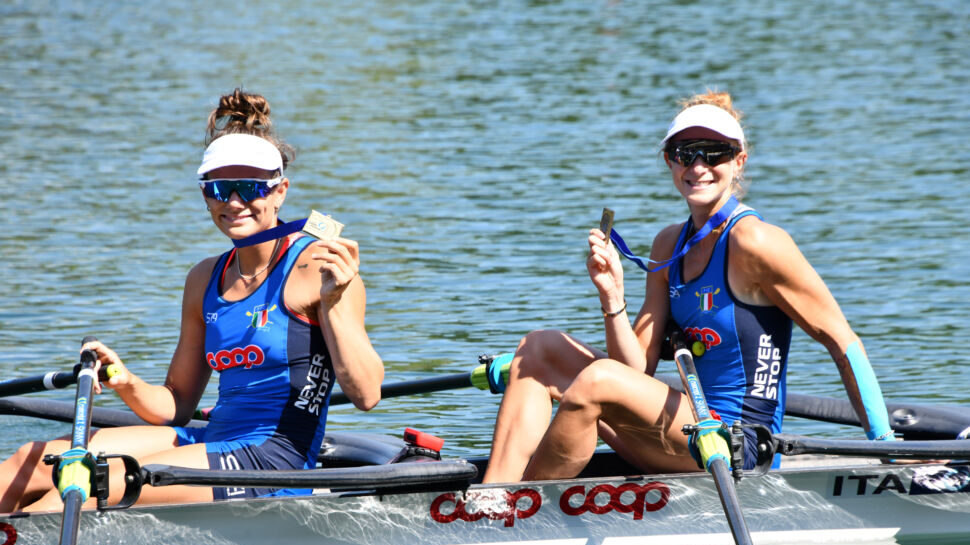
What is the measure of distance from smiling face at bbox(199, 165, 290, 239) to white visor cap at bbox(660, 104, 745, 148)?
1566 mm

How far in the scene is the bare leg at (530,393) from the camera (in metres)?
5.47

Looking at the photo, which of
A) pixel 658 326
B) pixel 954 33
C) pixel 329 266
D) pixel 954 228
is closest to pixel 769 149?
pixel 954 228

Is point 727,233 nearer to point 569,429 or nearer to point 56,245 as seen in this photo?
point 569,429

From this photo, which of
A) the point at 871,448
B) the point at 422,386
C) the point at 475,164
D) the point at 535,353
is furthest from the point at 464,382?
the point at 475,164

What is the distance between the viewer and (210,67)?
23234mm

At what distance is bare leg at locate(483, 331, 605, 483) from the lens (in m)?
5.47

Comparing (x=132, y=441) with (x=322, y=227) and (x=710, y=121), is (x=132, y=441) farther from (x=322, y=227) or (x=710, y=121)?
(x=710, y=121)

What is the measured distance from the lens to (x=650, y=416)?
17.3 ft

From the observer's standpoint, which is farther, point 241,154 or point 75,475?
point 241,154

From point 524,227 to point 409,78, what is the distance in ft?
31.3

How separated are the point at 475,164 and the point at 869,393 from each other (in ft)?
36.7

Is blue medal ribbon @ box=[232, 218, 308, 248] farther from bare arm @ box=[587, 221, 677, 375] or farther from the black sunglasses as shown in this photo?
the black sunglasses

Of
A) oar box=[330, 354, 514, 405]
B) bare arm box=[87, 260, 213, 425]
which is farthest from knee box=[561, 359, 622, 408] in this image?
bare arm box=[87, 260, 213, 425]

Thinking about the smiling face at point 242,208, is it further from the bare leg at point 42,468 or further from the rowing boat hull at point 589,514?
the rowing boat hull at point 589,514
